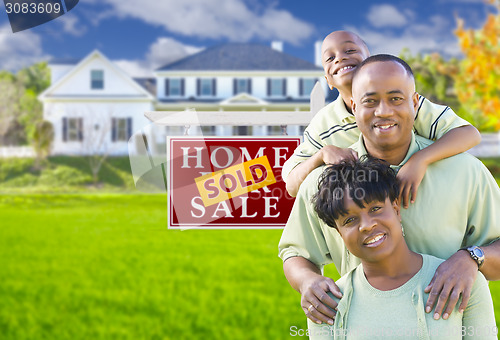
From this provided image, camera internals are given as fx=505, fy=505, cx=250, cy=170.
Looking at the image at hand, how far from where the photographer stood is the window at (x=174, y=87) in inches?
801

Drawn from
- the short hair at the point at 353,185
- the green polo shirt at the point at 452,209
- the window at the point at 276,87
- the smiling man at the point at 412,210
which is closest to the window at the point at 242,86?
the window at the point at 276,87

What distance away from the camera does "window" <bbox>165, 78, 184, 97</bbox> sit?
20344 millimetres

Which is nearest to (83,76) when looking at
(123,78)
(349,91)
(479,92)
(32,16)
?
(123,78)

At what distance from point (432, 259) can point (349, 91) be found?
0.81 metres

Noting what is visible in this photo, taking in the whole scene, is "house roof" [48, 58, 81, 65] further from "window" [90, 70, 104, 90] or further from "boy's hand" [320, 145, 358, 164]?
"boy's hand" [320, 145, 358, 164]

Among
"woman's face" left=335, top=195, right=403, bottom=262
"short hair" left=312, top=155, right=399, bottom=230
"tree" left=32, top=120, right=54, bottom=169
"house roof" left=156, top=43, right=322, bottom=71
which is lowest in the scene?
"woman's face" left=335, top=195, right=403, bottom=262

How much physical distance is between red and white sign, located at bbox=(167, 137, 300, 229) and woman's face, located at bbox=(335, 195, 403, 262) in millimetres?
1182

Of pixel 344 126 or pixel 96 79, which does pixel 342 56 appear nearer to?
pixel 344 126

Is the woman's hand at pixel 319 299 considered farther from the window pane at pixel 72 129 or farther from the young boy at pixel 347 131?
the window pane at pixel 72 129

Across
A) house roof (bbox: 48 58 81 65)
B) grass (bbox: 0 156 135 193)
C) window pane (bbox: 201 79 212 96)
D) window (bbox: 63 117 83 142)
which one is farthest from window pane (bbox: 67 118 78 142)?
window pane (bbox: 201 79 212 96)

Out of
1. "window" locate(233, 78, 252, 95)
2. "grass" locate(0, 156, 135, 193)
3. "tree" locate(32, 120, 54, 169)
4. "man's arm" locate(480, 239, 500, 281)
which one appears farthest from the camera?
"window" locate(233, 78, 252, 95)

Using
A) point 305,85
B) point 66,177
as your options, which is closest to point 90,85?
point 66,177

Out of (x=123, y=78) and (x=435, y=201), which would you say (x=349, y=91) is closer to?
(x=435, y=201)

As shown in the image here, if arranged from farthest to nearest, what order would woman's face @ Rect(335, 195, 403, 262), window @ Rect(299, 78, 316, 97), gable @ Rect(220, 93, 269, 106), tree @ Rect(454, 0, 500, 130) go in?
window @ Rect(299, 78, 316, 97)
gable @ Rect(220, 93, 269, 106)
tree @ Rect(454, 0, 500, 130)
woman's face @ Rect(335, 195, 403, 262)
